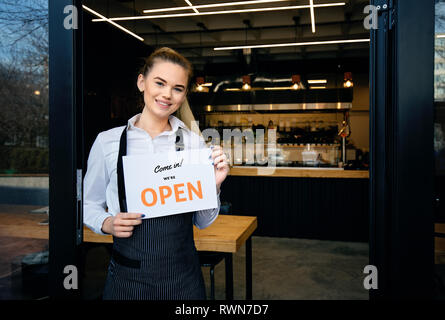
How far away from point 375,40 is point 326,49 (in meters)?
8.30

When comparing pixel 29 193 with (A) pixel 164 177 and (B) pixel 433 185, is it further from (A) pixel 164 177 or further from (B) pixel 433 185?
(B) pixel 433 185

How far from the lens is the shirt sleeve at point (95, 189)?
1.64 m

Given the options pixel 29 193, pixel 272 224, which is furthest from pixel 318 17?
pixel 29 193

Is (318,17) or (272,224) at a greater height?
(318,17)

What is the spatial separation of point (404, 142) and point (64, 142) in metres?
1.40

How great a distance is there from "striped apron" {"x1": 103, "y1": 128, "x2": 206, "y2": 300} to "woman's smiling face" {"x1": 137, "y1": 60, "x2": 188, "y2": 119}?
21 centimetres

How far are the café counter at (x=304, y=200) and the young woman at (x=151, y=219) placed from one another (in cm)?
438

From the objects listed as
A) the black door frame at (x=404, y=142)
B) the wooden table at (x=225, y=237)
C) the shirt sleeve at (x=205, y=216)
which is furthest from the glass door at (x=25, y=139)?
the black door frame at (x=404, y=142)

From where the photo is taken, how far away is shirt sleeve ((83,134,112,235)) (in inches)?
64.7

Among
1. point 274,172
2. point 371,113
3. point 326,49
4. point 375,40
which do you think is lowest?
point 274,172

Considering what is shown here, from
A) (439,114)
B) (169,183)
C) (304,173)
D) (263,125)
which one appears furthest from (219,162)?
(263,125)

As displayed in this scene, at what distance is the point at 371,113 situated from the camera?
55.3 inches

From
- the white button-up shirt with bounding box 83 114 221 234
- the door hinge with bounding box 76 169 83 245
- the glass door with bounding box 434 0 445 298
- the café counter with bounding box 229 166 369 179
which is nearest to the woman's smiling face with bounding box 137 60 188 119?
the white button-up shirt with bounding box 83 114 221 234

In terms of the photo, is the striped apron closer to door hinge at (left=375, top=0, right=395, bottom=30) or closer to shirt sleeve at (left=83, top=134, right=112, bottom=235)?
shirt sleeve at (left=83, top=134, right=112, bottom=235)
